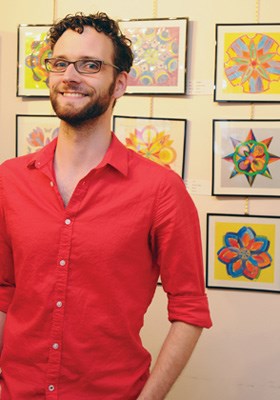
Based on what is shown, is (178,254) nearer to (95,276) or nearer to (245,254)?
(95,276)

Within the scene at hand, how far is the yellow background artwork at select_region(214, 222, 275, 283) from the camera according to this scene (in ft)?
8.53

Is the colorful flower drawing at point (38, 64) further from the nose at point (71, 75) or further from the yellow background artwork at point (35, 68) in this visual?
the nose at point (71, 75)

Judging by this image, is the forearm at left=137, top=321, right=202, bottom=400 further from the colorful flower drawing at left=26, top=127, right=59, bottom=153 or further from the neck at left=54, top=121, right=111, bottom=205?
the colorful flower drawing at left=26, top=127, right=59, bottom=153

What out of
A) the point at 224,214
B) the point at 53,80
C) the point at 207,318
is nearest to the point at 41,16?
the point at 224,214

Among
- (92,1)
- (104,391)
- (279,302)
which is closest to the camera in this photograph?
(104,391)

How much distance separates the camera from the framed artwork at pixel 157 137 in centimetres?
266

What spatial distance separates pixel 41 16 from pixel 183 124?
0.90m

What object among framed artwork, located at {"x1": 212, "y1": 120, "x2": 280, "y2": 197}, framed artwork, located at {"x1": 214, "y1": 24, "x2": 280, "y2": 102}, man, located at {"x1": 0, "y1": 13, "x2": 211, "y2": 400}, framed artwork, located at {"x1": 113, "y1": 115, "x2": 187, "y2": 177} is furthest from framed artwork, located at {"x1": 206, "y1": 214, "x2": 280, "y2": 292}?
man, located at {"x1": 0, "y1": 13, "x2": 211, "y2": 400}

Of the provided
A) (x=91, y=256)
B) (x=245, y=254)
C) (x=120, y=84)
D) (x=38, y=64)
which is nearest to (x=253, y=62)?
(x=245, y=254)

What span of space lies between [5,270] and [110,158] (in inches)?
16.3

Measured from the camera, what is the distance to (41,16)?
111 inches

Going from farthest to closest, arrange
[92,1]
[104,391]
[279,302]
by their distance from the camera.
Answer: [92,1] → [279,302] → [104,391]

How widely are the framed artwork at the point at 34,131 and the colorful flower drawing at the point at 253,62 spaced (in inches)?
34.9

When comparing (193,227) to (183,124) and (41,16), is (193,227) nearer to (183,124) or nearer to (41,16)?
(183,124)
